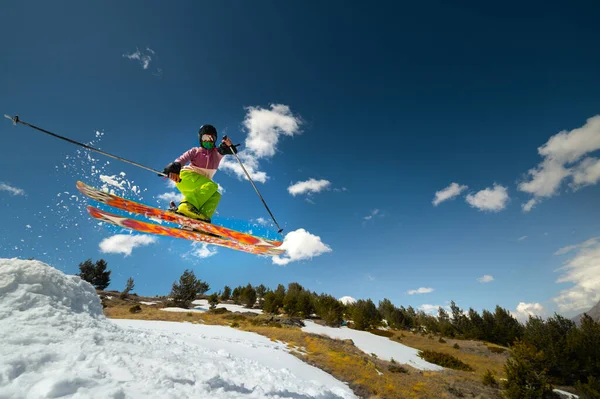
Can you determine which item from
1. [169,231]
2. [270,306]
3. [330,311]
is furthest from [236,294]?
[169,231]

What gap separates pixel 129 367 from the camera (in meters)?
4.07

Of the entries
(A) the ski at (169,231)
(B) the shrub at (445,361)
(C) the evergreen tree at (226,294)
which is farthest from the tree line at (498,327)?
(A) the ski at (169,231)

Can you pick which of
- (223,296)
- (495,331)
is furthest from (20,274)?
(495,331)

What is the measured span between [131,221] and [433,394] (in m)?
16.5

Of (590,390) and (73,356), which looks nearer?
(73,356)

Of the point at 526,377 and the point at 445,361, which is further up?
the point at 526,377

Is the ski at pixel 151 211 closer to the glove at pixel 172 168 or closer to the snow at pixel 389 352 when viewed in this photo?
the glove at pixel 172 168

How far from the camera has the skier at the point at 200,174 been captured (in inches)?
291

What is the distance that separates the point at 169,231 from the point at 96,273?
50684mm

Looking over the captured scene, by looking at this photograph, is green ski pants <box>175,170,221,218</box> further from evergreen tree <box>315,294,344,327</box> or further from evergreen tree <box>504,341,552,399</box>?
evergreen tree <box>315,294,344,327</box>

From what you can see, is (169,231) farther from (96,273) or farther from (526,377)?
(96,273)

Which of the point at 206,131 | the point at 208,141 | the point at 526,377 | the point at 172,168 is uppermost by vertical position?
the point at 206,131

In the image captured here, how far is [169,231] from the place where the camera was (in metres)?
8.37

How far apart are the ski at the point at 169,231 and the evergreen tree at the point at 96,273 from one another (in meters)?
49.4
